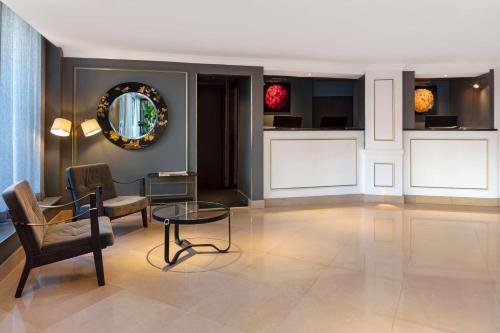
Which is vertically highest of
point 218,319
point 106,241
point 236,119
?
point 236,119

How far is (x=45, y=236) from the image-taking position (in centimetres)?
272

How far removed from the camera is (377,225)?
4.40m

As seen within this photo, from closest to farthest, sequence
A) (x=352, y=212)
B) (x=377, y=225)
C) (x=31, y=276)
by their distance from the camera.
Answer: (x=31, y=276) → (x=377, y=225) → (x=352, y=212)

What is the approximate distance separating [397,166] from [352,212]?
1.34 metres

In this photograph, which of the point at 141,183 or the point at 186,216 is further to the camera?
the point at 141,183

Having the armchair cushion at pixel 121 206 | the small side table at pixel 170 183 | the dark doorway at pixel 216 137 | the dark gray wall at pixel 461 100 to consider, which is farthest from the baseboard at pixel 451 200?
the armchair cushion at pixel 121 206

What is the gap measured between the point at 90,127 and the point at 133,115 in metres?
0.64

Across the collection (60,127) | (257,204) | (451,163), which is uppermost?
(60,127)

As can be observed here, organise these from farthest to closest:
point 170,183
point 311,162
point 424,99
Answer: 1. point 424,99
2. point 311,162
3. point 170,183

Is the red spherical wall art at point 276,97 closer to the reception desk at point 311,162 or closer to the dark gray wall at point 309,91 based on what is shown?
the dark gray wall at point 309,91

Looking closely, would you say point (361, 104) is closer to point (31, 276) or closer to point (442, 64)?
point (442, 64)

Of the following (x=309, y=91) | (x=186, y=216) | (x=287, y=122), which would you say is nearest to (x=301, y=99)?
(x=309, y=91)

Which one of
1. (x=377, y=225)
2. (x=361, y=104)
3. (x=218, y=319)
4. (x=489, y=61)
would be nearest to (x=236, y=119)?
(x=361, y=104)

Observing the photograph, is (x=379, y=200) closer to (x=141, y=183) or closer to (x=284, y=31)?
(x=284, y=31)
